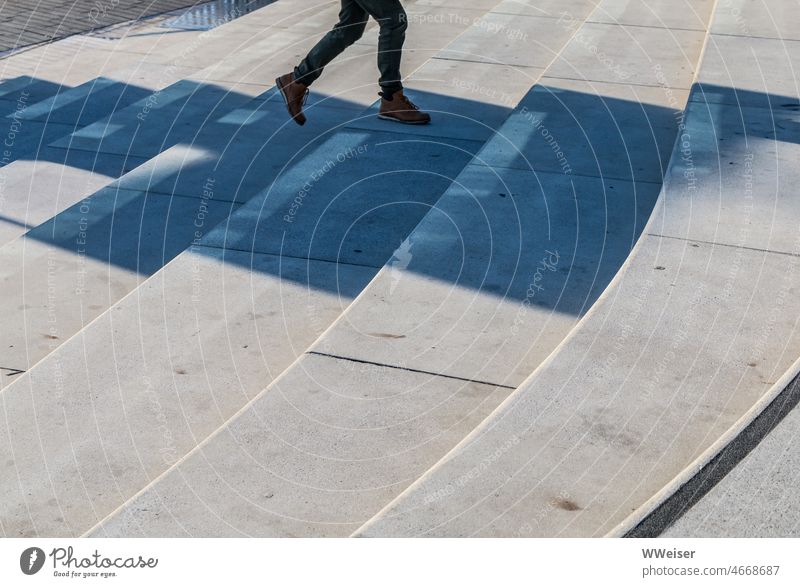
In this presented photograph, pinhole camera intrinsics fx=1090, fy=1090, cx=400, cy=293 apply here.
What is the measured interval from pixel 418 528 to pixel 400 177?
4044 mm

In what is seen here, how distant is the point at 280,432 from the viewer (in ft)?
15.0

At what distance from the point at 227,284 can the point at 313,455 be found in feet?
6.16

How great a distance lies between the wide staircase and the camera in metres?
4.20

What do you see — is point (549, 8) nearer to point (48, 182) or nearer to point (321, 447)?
point (48, 182)

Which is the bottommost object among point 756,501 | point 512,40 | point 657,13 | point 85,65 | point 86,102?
point 657,13

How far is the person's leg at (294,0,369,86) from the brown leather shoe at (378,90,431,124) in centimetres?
54

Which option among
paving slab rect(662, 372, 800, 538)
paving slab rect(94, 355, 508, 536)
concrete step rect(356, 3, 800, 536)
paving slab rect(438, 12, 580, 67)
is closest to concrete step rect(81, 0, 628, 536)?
paving slab rect(94, 355, 508, 536)

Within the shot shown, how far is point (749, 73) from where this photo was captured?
9352 mm

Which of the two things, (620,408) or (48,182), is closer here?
(620,408)

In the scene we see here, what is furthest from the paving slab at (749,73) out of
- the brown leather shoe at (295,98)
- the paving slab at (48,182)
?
the paving slab at (48,182)

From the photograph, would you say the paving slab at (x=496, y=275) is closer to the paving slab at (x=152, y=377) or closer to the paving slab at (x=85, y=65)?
the paving slab at (x=152, y=377)

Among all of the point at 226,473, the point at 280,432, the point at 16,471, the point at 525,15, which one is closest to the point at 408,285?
the point at 280,432

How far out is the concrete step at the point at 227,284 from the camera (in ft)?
15.2

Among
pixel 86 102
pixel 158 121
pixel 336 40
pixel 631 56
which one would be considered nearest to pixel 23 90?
pixel 86 102
